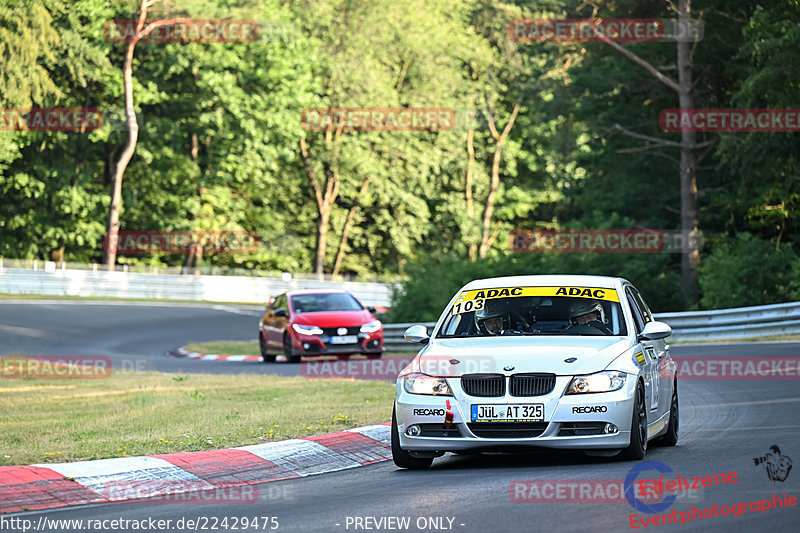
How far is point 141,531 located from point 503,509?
2.17m

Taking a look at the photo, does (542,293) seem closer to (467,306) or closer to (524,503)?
(467,306)

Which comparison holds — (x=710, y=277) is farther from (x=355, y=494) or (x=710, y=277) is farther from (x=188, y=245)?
(x=188, y=245)

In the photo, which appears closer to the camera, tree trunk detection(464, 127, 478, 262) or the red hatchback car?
the red hatchback car

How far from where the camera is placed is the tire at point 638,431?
959 centimetres

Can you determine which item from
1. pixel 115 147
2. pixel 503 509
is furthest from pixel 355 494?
pixel 115 147

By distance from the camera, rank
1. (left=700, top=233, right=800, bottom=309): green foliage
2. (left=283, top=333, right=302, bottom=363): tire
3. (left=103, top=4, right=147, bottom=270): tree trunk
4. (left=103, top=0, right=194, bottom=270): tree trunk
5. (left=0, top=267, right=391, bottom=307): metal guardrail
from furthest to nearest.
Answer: (left=103, top=4, right=147, bottom=270): tree trunk → (left=103, top=0, right=194, bottom=270): tree trunk → (left=0, top=267, right=391, bottom=307): metal guardrail → (left=700, top=233, right=800, bottom=309): green foliage → (left=283, top=333, right=302, bottom=363): tire

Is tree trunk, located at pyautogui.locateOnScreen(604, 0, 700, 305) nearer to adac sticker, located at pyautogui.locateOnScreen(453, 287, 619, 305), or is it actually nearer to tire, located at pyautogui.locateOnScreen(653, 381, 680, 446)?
tire, located at pyautogui.locateOnScreen(653, 381, 680, 446)

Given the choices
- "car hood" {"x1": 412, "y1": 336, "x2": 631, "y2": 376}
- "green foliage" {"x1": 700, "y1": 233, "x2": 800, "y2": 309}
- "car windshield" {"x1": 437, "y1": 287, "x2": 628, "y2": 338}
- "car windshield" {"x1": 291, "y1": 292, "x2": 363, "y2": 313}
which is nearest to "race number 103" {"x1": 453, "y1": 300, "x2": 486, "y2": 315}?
"car windshield" {"x1": 437, "y1": 287, "x2": 628, "y2": 338}

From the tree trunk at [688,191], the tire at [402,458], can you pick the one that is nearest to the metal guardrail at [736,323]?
the tree trunk at [688,191]

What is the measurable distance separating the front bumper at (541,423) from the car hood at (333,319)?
17.7 metres

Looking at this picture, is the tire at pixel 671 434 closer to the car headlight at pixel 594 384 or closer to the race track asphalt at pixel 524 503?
the race track asphalt at pixel 524 503

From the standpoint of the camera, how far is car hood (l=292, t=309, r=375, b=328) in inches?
1075

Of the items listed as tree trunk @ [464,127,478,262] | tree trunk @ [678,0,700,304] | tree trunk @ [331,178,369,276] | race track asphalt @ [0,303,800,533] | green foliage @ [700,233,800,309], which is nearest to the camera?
race track asphalt @ [0,303,800,533]

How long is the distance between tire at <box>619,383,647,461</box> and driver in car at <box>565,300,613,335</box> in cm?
89
